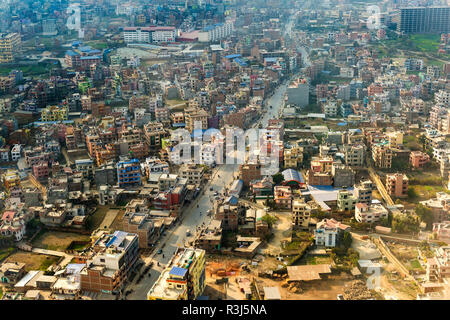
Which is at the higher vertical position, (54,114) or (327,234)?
(54,114)

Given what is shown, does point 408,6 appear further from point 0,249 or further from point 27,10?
point 0,249

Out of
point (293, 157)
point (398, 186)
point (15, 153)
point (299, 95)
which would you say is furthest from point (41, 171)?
point (299, 95)

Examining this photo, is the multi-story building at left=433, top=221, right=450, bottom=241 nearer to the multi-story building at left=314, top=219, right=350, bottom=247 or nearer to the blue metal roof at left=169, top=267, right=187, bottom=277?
Answer: the multi-story building at left=314, top=219, right=350, bottom=247

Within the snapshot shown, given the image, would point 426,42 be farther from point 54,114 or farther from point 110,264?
point 110,264

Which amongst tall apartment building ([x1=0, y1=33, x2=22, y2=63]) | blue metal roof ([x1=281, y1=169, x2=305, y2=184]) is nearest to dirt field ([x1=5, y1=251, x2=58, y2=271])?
blue metal roof ([x1=281, y1=169, x2=305, y2=184])
